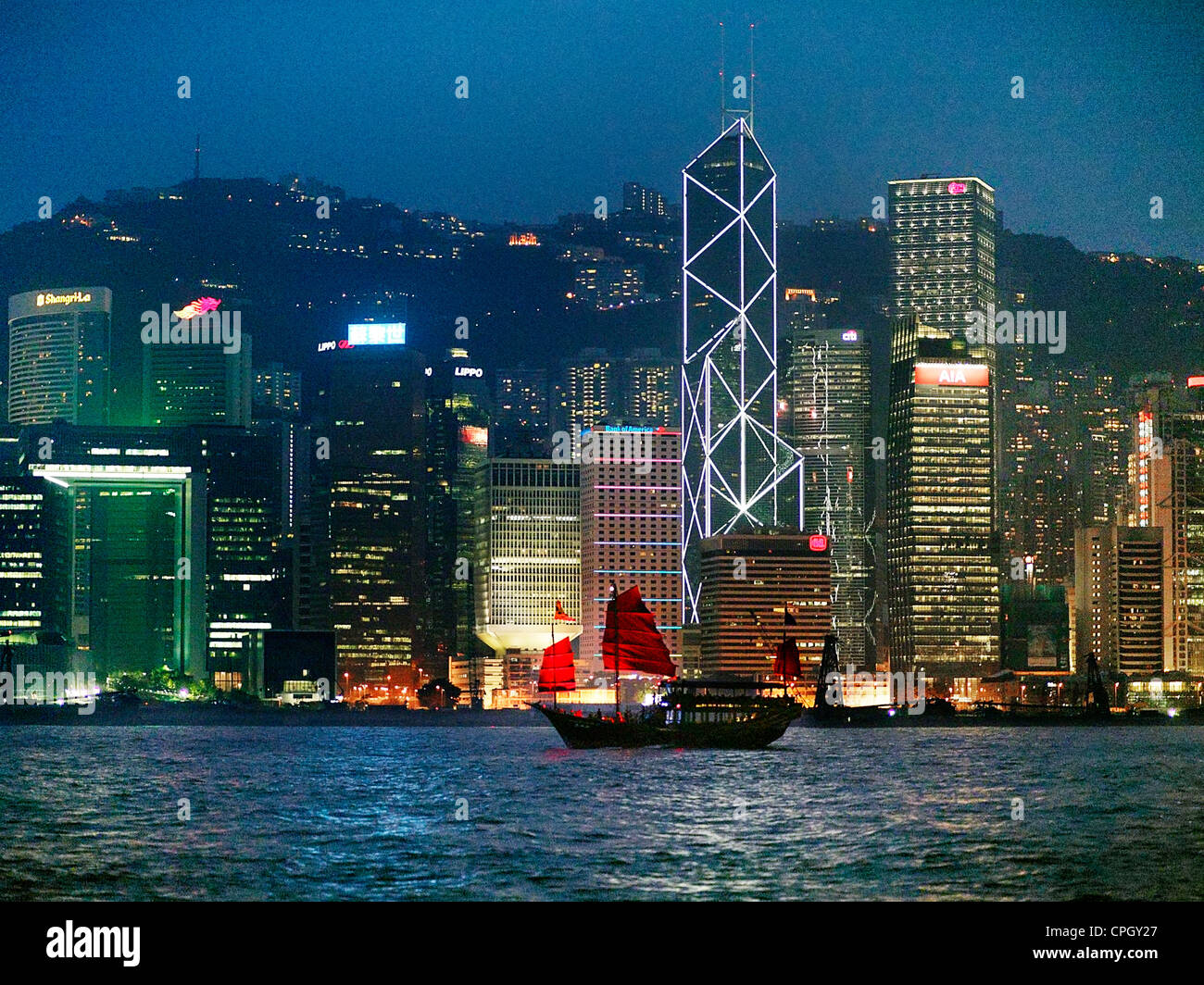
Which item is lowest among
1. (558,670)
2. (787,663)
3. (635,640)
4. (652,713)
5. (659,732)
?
(659,732)

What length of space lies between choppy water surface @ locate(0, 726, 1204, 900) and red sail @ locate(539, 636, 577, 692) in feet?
16.2

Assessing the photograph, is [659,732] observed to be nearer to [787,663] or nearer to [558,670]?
[558,670]

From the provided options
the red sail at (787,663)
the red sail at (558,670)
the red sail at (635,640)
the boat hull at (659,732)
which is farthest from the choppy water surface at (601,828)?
the red sail at (787,663)

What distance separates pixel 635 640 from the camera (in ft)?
350

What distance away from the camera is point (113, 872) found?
39094 millimetres

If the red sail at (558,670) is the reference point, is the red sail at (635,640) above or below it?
above

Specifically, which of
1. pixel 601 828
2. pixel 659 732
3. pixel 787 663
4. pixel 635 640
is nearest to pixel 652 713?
pixel 659 732

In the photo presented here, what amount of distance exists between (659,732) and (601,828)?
63035 mm

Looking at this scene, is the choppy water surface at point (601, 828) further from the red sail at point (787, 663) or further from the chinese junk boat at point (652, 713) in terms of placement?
the red sail at point (787, 663)

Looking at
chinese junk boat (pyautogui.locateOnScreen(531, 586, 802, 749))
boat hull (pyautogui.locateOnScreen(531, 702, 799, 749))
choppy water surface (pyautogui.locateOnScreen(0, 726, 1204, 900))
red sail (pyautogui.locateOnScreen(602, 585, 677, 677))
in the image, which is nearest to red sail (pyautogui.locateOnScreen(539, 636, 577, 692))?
chinese junk boat (pyautogui.locateOnScreen(531, 586, 802, 749))

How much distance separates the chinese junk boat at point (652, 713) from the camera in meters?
107
